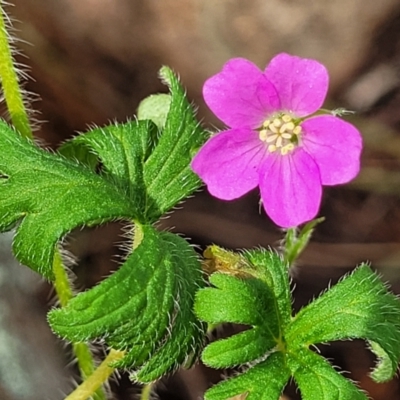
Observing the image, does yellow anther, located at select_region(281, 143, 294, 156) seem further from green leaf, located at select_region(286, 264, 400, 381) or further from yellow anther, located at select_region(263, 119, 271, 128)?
green leaf, located at select_region(286, 264, 400, 381)

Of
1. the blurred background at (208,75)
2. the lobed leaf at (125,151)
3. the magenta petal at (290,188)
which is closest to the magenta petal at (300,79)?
the magenta petal at (290,188)

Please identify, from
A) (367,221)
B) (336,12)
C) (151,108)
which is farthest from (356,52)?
(151,108)

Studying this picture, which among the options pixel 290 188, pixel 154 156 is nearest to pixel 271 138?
pixel 290 188

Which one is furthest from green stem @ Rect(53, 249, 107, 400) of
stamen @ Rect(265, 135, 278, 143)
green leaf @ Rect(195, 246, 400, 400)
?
stamen @ Rect(265, 135, 278, 143)

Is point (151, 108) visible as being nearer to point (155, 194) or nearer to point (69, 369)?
point (155, 194)

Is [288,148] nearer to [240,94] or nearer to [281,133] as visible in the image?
[281,133]

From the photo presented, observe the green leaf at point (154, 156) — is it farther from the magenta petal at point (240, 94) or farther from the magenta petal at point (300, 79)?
the magenta petal at point (300, 79)
